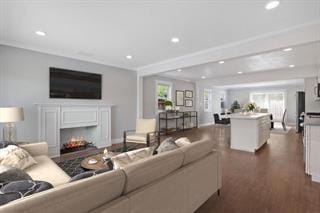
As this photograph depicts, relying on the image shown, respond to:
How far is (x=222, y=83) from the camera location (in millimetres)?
8258

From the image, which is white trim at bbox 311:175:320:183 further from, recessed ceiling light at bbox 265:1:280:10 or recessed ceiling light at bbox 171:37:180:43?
recessed ceiling light at bbox 171:37:180:43

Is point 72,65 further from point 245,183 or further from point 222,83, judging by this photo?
point 222,83

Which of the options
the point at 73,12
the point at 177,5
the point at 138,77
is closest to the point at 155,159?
the point at 177,5

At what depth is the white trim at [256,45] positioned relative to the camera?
2.72 metres

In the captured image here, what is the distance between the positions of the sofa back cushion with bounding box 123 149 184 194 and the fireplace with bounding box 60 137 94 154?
3662 millimetres

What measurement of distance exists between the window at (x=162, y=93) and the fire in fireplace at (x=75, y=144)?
3.26m

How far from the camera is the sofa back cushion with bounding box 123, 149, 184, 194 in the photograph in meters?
1.23

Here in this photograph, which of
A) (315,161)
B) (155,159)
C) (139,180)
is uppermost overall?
(155,159)

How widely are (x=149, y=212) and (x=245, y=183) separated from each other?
193cm

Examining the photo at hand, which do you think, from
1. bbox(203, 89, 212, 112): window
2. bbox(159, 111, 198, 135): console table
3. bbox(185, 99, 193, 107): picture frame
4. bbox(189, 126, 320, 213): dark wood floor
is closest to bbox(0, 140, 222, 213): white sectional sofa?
bbox(189, 126, 320, 213): dark wood floor

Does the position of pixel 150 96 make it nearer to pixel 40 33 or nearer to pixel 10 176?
pixel 40 33

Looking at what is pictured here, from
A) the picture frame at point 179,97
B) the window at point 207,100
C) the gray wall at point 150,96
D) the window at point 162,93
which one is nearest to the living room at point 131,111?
the gray wall at point 150,96

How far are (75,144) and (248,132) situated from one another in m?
4.44

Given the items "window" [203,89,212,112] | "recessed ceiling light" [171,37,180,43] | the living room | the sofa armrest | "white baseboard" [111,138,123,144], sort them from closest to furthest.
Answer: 1. the living room
2. the sofa armrest
3. "recessed ceiling light" [171,37,180,43]
4. "white baseboard" [111,138,123,144]
5. "window" [203,89,212,112]
